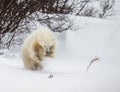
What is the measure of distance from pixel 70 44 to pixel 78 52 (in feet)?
2.16

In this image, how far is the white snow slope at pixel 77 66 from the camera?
2.86 metres

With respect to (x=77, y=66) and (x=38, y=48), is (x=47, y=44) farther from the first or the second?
(x=77, y=66)

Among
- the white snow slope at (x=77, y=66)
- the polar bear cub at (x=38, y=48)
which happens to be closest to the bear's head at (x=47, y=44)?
the polar bear cub at (x=38, y=48)

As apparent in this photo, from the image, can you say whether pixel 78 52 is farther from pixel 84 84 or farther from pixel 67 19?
pixel 84 84

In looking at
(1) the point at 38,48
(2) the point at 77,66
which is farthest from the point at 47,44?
(2) the point at 77,66

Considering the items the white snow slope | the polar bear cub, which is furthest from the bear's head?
the white snow slope

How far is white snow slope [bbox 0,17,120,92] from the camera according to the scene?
286cm

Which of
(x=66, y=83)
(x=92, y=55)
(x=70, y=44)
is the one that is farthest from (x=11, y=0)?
(x=66, y=83)

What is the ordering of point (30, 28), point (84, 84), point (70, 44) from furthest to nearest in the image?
point (30, 28) < point (70, 44) < point (84, 84)

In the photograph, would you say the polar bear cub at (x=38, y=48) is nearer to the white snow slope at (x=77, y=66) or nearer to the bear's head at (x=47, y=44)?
the bear's head at (x=47, y=44)

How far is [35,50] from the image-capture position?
4156 millimetres

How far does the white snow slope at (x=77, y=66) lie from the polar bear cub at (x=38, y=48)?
0.34 feet

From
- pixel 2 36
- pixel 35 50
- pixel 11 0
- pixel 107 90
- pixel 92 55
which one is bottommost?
pixel 107 90

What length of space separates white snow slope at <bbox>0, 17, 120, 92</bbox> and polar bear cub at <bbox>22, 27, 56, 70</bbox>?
102 millimetres
